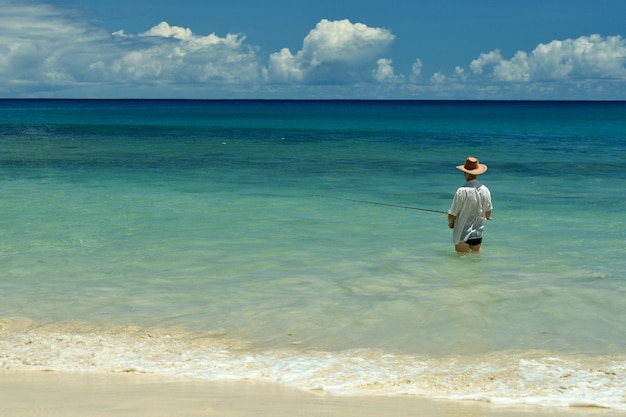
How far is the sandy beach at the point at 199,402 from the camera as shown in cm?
481

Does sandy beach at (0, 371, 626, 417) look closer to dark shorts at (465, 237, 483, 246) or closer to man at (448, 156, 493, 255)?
man at (448, 156, 493, 255)

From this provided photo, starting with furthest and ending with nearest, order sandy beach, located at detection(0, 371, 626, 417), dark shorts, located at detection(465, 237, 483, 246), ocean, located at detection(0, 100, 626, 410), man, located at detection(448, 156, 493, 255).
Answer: dark shorts, located at detection(465, 237, 483, 246) → man, located at detection(448, 156, 493, 255) → ocean, located at detection(0, 100, 626, 410) → sandy beach, located at detection(0, 371, 626, 417)

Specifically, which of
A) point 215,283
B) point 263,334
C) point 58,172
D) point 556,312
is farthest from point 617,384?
point 58,172

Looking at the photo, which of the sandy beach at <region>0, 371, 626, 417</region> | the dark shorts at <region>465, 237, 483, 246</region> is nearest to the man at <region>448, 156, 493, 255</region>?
the dark shorts at <region>465, 237, 483, 246</region>

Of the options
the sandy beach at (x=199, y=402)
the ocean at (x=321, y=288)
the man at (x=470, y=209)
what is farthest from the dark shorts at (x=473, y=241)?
the sandy beach at (x=199, y=402)

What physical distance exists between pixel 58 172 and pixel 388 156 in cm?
1175

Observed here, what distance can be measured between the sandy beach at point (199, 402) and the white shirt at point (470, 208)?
448 centimetres

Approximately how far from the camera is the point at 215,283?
857 centimetres

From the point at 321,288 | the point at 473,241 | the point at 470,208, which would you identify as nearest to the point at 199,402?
the point at 321,288

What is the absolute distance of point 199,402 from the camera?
16.4ft

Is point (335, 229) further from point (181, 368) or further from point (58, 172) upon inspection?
point (58, 172)

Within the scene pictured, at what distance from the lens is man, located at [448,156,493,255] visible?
9.27 m

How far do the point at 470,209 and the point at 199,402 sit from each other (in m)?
5.25

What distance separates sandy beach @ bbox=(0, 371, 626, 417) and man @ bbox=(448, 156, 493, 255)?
14.7 feet
